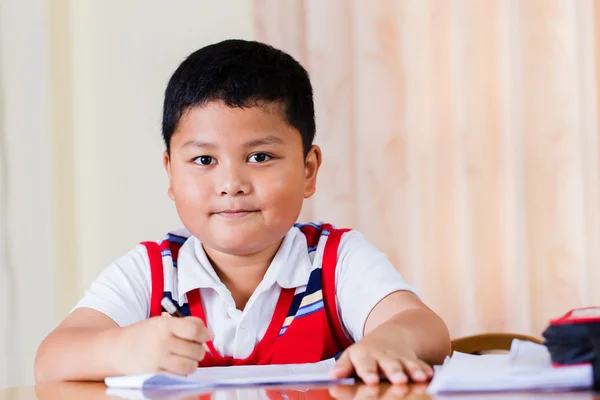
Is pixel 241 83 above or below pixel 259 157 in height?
above

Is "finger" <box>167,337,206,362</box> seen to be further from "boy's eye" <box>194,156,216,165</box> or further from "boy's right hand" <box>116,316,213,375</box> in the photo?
"boy's eye" <box>194,156,216,165</box>

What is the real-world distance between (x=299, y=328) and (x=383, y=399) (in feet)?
1.91

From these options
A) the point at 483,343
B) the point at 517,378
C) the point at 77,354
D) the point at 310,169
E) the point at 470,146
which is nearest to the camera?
the point at 517,378

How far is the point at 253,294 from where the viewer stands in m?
1.28

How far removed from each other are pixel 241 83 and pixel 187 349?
52 centimetres

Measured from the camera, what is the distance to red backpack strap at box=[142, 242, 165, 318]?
4.21 ft

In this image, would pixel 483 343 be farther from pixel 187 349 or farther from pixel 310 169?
pixel 187 349

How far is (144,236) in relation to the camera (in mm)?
2418

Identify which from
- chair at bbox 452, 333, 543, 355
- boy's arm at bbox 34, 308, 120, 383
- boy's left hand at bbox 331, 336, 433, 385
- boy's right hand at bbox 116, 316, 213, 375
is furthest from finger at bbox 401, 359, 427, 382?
chair at bbox 452, 333, 543, 355

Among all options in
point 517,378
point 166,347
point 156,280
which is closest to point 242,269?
point 156,280

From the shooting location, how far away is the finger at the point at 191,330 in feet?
2.79

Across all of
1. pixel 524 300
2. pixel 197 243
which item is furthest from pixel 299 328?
pixel 524 300

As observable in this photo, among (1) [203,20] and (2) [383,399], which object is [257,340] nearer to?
(2) [383,399]

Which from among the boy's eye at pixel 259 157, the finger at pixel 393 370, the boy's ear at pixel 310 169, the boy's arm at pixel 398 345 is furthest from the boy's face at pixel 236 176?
the finger at pixel 393 370
